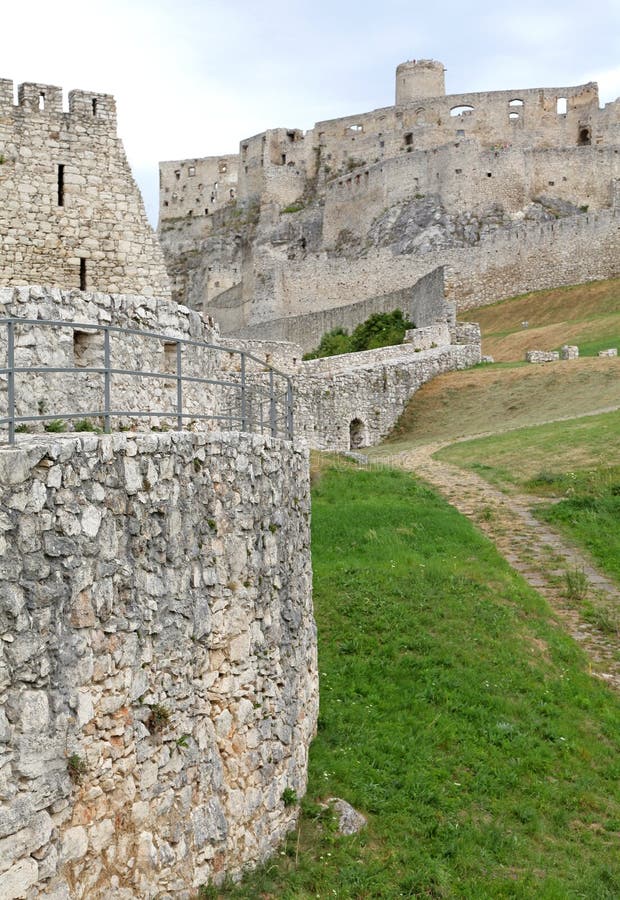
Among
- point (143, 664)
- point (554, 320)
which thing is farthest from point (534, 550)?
point (554, 320)

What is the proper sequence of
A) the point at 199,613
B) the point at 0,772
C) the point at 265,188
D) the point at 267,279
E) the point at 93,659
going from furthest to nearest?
the point at 265,188 < the point at 267,279 < the point at 199,613 < the point at 93,659 < the point at 0,772

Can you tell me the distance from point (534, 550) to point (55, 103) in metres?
10.5

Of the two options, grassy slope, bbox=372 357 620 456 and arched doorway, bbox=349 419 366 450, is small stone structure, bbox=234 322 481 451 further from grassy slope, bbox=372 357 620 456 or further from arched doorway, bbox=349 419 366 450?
grassy slope, bbox=372 357 620 456

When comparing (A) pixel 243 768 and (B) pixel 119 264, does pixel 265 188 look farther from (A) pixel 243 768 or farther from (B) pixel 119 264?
(A) pixel 243 768

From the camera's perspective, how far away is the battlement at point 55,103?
37.8 ft

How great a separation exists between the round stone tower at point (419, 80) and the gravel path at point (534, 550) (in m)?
57.4

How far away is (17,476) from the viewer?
5645mm

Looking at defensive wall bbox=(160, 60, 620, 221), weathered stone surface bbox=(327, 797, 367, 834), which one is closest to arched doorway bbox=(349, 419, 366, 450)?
weathered stone surface bbox=(327, 797, 367, 834)

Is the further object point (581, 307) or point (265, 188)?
point (265, 188)

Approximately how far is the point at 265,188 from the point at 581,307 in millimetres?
39346

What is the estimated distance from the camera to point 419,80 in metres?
72.8

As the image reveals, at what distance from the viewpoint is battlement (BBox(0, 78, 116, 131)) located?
37.8 ft

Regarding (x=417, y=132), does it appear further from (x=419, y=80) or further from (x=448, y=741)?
(x=448, y=741)

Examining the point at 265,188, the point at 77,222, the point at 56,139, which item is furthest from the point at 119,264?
the point at 265,188
